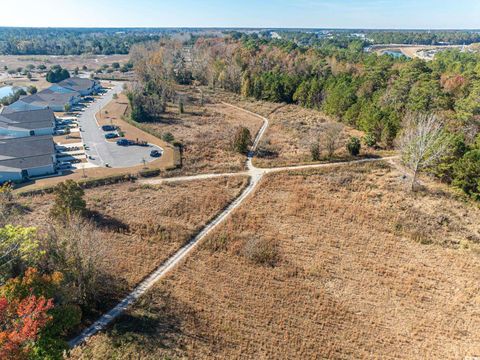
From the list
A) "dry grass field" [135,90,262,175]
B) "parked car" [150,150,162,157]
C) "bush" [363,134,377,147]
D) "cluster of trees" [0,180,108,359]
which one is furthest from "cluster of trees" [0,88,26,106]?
"bush" [363,134,377,147]

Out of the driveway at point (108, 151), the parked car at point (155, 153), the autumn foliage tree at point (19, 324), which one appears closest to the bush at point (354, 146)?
the parked car at point (155, 153)

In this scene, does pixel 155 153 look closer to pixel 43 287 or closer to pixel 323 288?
pixel 323 288

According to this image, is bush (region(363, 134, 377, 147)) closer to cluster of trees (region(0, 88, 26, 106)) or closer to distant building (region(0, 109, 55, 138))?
distant building (region(0, 109, 55, 138))

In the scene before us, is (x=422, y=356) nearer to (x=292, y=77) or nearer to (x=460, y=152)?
(x=460, y=152)

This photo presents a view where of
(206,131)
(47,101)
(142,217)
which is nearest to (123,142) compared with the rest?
(206,131)

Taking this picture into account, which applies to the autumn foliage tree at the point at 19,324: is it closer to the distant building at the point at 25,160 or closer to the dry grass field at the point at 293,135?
the distant building at the point at 25,160

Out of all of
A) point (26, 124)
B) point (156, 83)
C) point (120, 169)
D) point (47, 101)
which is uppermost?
point (156, 83)

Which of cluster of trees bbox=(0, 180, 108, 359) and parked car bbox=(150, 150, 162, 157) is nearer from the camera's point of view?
cluster of trees bbox=(0, 180, 108, 359)
